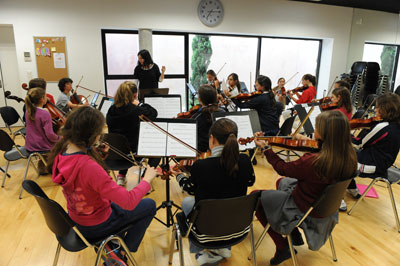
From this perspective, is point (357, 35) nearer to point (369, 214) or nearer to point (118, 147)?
point (369, 214)

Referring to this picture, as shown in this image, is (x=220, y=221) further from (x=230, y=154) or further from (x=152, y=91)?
(x=152, y=91)

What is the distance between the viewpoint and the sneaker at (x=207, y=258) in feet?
5.47

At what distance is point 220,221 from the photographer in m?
1.29

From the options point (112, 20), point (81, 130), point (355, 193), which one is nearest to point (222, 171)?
point (81, 130)

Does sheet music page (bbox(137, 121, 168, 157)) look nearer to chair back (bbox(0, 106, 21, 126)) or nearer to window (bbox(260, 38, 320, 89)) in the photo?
chair back (bbox(0, 106, 21, 126))

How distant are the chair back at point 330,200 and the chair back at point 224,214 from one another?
36 cm

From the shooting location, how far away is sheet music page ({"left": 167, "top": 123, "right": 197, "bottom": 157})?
1790mm

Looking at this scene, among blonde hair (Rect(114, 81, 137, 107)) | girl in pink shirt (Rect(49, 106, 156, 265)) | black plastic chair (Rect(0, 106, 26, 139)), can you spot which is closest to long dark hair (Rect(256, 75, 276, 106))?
blonde hair (Rect(114, 81, 137, 107))

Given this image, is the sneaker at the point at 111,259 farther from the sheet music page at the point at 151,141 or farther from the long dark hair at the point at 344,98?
the long dark hair at the point at 344,98

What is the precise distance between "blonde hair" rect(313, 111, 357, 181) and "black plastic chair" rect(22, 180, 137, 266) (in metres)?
1.11

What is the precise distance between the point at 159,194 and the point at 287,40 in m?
5.36

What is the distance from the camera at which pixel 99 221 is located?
135cm

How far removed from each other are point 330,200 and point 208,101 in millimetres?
1455

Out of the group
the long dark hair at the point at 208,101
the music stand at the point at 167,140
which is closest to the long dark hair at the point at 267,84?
the long dark hair at the point at 208,101
